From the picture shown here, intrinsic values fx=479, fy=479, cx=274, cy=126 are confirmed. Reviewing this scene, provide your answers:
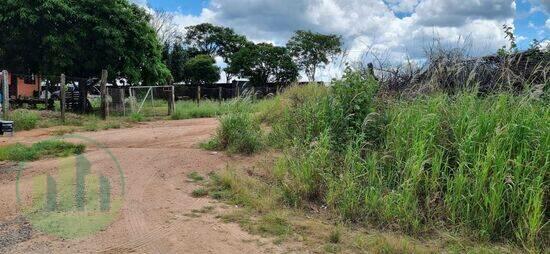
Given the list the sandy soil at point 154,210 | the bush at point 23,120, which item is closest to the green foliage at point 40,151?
the sandy soil at point 154,210

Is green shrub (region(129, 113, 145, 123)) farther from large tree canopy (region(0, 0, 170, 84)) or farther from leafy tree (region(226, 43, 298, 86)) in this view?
leafy tree (region(226, 43, 298, 86))

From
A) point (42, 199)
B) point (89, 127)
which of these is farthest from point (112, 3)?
point (42, 199)

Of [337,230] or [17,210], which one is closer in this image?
[337,230]

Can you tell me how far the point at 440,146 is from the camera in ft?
17.9

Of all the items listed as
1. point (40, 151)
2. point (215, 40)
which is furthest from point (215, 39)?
point (40, 151)

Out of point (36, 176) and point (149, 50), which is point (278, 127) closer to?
point (36, 176)

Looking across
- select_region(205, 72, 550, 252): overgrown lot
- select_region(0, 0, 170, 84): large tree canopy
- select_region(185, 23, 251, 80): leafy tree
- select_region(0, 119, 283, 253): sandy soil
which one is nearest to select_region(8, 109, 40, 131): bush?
select_region(0, 0, 170, 84): large tree canopy

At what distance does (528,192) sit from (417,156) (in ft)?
3.90

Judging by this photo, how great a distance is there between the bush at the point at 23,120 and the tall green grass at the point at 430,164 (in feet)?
28.8

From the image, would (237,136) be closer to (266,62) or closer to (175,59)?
(266,62)

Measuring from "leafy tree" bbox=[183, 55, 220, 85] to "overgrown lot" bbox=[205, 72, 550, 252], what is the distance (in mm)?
35739

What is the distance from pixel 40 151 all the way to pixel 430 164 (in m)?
6.44

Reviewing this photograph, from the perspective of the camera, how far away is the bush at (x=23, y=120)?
12624 mm

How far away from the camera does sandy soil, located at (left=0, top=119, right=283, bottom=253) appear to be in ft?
13.7
